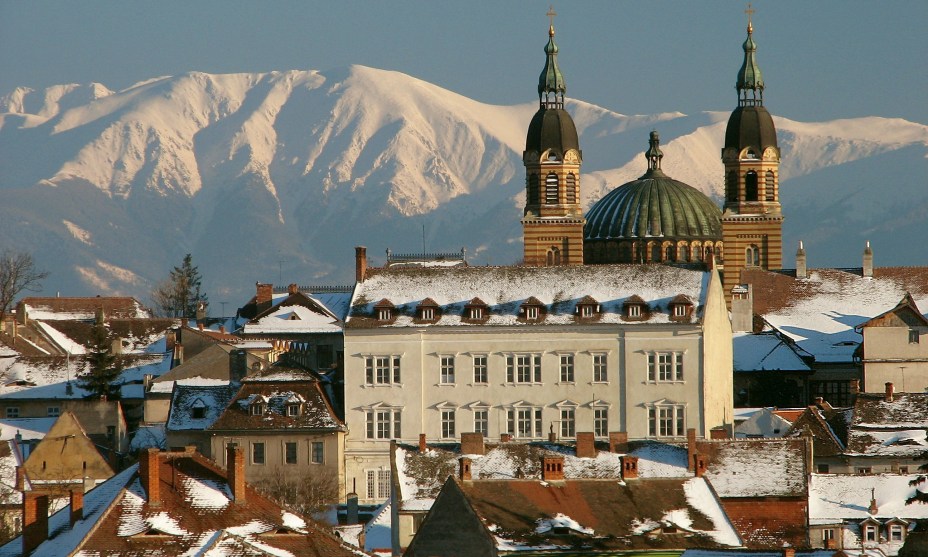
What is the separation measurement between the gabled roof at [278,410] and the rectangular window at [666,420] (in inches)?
551

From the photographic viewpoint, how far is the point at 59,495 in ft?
277

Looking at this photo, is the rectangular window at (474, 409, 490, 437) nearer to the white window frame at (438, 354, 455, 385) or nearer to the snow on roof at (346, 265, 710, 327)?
the white window frame at (438, 354, 455, 385)

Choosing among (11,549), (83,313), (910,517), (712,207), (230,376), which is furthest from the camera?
(83,313)

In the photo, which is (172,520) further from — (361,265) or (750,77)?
(750,77)

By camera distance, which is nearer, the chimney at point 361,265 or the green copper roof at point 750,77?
the chimney at point 361,265

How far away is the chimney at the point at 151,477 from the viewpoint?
233ft

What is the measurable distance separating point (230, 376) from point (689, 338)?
22778mm

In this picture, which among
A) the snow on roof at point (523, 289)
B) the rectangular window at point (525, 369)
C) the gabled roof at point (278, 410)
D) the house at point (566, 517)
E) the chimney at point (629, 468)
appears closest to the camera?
the house at point (566, 517)

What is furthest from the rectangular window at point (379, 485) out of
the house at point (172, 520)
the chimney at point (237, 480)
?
the chimney at point (237, 480)

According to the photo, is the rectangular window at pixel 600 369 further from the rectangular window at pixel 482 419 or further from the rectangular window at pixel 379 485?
the rectangular window at pixel 379 485

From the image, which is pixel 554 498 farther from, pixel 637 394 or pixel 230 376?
pixel 230 376

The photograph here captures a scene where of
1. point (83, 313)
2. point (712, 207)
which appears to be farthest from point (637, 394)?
point (83, 313)

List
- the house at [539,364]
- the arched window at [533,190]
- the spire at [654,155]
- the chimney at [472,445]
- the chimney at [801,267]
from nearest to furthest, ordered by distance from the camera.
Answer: the chimney at [472,445]
the house at [539,364]
the chimney at [801,267]
the arched window at [533,190]
the spire at [654,155]

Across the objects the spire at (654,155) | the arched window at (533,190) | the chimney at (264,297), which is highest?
the spire at (654,155)
